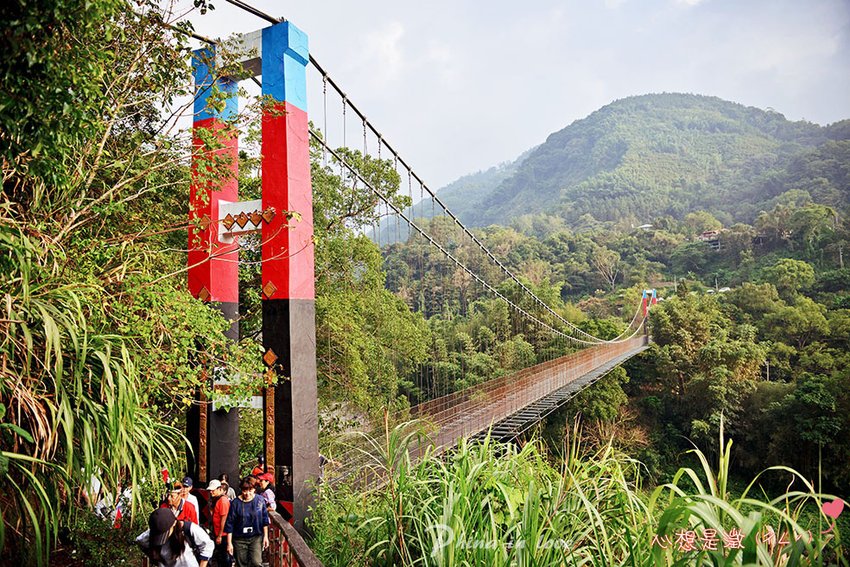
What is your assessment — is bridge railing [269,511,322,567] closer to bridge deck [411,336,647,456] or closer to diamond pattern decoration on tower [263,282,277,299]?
diamond pattern decoration on tower [263,282,277,299]

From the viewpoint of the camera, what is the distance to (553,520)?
4.19 feet

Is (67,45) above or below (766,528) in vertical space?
above

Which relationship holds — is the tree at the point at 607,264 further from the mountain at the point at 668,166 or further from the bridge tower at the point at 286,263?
the bridge tower at the point at 286,263

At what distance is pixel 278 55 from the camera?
10.4 feet

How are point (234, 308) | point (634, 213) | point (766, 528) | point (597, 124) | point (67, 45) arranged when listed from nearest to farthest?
point (766, 528), point (67, 45), point (234, 308), point (634, 213), point (597, 124)

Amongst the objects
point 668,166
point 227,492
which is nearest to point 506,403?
point 227,492

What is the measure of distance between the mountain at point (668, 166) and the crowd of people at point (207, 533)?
1519 inches

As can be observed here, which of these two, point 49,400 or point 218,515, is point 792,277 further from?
point 49,400

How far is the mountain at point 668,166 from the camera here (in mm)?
41000

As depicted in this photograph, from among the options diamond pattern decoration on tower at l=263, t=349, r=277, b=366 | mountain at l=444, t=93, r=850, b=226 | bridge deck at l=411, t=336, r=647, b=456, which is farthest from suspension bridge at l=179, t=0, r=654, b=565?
mountain at l=444, t=93, r=850, b=226

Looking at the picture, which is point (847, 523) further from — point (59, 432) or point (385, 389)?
point (59, 432)

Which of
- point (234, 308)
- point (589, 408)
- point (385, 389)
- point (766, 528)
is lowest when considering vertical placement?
point (589, 408)

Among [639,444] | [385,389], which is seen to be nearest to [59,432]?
[385,389]

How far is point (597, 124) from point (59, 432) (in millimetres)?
80806
